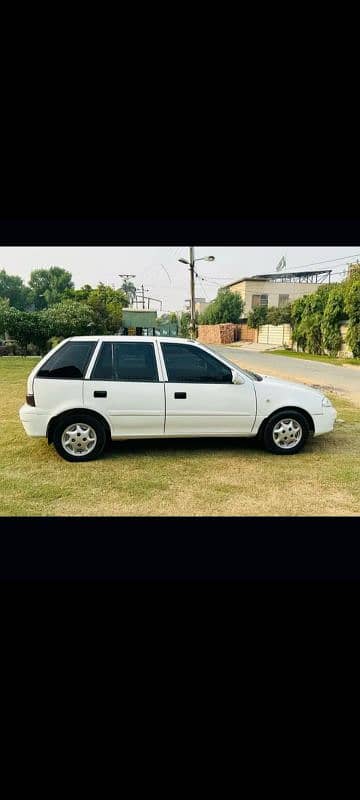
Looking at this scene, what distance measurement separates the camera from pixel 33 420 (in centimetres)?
369

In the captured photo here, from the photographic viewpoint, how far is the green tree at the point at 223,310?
893 inches

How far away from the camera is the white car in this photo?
146 inches

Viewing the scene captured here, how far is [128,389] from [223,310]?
68.0 ft

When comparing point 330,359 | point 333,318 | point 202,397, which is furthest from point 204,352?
point 333,318

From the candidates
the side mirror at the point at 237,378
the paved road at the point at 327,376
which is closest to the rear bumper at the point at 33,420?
the side mirror at the point at 237,378

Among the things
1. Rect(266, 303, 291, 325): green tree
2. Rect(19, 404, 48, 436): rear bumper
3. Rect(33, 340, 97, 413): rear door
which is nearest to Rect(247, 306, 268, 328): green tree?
Rect(266, 303, 291, 325): green tree

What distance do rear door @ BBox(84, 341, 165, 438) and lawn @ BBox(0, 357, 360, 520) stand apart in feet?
1.21

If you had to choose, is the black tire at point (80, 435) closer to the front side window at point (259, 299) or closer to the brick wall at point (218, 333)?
the brick wall at point (218, 333)

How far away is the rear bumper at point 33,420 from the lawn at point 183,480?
13.8 inches

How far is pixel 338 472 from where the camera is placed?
12.0ft

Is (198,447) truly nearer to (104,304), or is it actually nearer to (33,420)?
(33,420)
